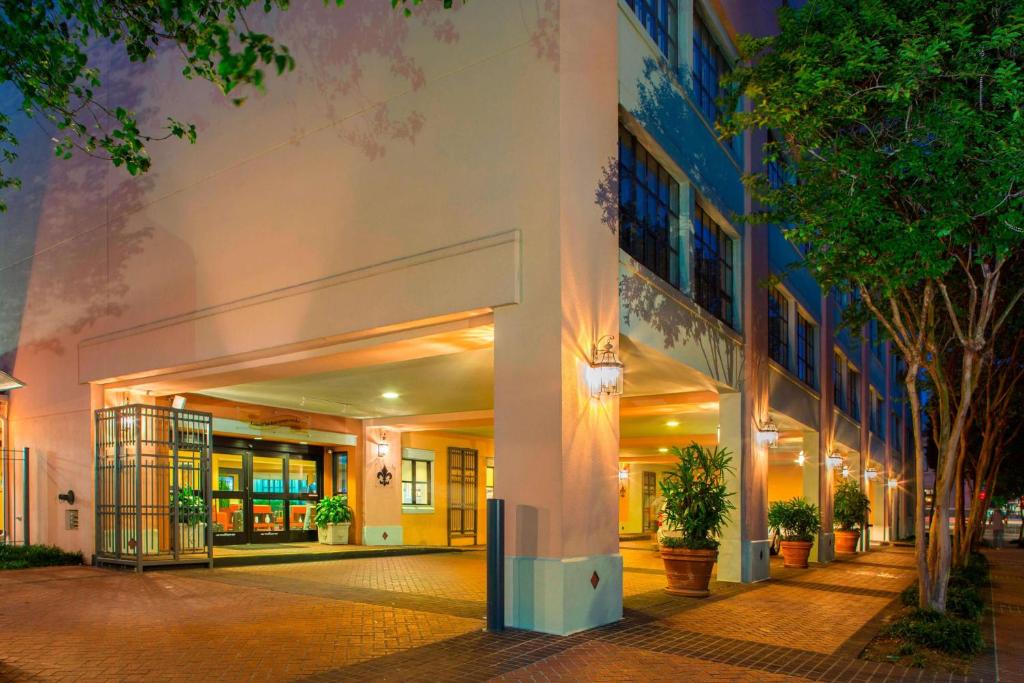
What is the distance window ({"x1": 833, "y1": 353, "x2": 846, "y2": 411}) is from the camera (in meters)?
26.8

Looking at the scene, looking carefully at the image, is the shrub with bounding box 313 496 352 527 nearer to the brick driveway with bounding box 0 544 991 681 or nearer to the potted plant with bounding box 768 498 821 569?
the brick driveway with bounding box 0 544 991 681

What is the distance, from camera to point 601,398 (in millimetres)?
10070

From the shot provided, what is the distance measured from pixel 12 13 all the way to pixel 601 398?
6.85 metres

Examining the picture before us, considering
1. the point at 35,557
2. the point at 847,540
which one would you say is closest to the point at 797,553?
the point at 847,540

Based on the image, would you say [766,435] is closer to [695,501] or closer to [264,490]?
[695,501]

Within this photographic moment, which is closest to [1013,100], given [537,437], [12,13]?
[537,437]

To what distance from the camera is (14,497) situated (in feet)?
56.6

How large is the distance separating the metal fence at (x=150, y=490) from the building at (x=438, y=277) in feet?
0.98

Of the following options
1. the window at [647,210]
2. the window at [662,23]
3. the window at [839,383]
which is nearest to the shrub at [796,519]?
the window at [647,210]

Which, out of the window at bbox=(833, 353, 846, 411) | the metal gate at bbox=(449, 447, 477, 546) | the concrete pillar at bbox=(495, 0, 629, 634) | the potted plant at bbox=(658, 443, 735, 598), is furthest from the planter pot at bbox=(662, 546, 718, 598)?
the window at bbox=(833, 353, 846, 411)

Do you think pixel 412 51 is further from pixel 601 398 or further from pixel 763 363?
pixel 763 363

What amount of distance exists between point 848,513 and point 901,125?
55.1 feet

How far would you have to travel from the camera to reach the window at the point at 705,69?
14.9 meters

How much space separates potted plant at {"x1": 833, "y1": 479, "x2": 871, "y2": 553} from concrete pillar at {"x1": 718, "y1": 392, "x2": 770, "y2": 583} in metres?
10.00
